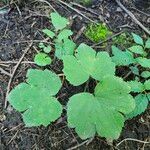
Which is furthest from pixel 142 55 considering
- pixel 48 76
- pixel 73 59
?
pixel 48 76

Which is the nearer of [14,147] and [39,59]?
[14,147]

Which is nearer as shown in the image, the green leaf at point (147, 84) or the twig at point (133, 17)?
the green leaf at point (147, 84)

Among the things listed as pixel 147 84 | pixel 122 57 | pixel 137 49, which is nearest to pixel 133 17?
pixel 137 49

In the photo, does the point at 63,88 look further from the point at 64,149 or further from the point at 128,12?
the point at 128,12

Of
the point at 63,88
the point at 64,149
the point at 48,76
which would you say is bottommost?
the point at 64,149

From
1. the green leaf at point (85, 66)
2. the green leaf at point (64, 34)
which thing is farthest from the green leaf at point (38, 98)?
the green leaf at point (64, 34)

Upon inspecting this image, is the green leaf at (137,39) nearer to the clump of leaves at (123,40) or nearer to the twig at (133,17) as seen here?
the clump of leaves at (123,40)
